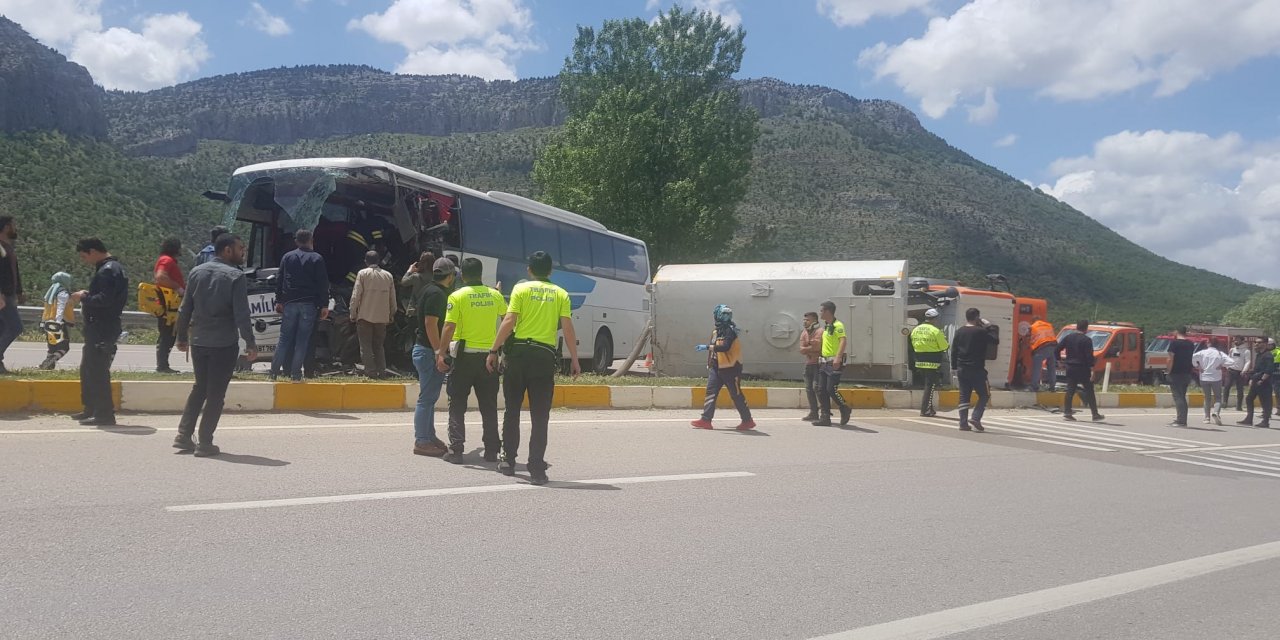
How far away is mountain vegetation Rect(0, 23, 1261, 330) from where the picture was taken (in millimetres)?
43688

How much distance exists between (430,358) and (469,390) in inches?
26.3

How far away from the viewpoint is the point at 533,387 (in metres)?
7.08

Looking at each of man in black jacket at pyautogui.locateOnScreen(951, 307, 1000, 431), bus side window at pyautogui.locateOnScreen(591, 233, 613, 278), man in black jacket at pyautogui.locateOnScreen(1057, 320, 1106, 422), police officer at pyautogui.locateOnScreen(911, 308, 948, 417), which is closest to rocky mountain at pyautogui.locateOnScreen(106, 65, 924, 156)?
bus side window at pyautogui.locateOnScreen(591, 233, 613, 278)

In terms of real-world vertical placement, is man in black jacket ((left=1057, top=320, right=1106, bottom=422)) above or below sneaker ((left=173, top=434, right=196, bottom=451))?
above

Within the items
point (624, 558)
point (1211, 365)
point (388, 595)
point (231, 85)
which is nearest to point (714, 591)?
point (624, 558)

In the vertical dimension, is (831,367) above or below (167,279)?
below

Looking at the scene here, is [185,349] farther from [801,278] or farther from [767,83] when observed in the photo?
[767,83]

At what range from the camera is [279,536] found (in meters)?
4.98

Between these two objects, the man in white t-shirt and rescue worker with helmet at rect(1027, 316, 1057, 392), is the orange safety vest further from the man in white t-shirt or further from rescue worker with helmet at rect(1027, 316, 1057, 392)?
the man in white t-shirt

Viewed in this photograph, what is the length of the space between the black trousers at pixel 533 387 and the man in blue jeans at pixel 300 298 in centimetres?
506

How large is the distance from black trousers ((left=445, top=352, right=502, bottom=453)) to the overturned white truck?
10.6m

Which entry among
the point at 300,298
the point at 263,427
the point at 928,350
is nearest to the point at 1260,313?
the point at 928,350

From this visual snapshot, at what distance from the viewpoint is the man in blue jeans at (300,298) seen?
36.8 feet

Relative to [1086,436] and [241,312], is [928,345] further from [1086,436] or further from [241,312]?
[241,312]
